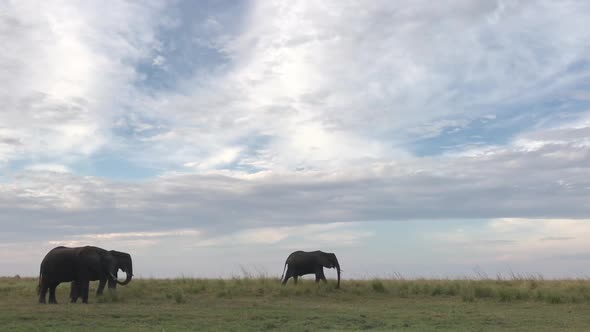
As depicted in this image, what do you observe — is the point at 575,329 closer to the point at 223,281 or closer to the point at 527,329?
the point at 527,329

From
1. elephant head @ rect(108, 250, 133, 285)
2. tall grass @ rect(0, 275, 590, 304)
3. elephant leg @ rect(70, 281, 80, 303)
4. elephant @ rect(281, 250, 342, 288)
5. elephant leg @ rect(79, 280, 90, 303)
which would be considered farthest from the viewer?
elephant @ rect(281, 250, 342, 288)

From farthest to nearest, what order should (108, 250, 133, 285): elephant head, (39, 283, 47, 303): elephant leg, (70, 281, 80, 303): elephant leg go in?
(108, 250, 133, 285): elephant head < (70, 281, 80, 303): elephant leg < (39, 283, 47, 303): elephant leg

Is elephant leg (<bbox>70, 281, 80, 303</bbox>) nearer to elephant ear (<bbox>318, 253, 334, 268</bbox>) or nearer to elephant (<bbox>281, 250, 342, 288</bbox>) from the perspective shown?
elephant (<bbox>281, 250, 342, 288</bbox>)

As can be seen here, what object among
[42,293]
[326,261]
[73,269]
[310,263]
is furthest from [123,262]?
[326,261]

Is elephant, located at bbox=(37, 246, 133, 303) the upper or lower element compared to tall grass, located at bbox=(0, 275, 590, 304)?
upper

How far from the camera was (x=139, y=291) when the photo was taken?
2498 cm

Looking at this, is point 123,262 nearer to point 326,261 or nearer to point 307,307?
point 307,307

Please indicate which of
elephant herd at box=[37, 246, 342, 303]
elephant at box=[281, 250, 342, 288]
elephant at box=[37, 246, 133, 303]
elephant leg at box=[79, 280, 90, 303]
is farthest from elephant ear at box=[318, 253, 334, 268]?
elephant leg at box=[79, 280, 90, 303]

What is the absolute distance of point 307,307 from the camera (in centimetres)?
2117

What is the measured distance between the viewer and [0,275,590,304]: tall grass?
944 inches

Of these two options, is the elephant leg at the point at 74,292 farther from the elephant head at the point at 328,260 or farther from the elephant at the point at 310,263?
the elephant head at the point at 328,260

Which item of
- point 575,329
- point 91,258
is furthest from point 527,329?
point 91,258

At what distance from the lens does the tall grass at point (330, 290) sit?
78.6ft

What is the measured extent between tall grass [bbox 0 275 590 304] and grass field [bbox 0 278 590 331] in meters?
0.04
